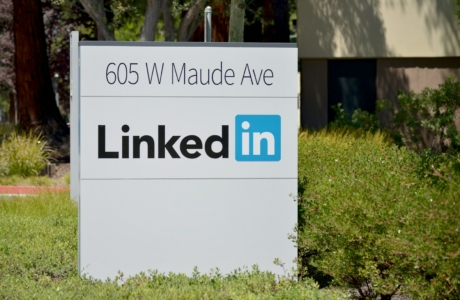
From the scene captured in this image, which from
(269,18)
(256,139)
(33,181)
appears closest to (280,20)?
(269,18)

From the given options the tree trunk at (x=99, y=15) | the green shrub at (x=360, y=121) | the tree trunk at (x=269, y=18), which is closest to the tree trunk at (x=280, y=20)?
the tree trunk at (x=269, y=18)

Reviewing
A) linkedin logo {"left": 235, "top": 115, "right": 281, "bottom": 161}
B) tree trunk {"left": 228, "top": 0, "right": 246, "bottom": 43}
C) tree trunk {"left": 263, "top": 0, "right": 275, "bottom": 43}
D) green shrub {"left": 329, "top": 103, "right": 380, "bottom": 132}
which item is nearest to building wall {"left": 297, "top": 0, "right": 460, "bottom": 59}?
green shrub {"left": 329, "top": 103, "right": 380, "bottom": 132}

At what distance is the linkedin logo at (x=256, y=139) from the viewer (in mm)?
7027

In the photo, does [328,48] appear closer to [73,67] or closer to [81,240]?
[73,67]

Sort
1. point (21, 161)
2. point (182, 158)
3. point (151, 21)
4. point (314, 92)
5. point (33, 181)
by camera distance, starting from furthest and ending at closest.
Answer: point (314, 92) < point (21, 161) < point (151, 21) < point (33, 181) < point (182, 158)

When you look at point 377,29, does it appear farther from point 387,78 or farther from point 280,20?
point 280,20

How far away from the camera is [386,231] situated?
20.6 feet

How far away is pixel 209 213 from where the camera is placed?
7.05 m

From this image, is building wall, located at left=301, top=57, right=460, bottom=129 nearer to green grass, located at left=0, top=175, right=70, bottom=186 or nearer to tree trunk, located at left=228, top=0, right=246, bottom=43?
tree trunk, located at left=228, top=0, right=246, bottom=43

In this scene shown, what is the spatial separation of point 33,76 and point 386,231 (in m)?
18.3

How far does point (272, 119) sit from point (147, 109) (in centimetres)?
100

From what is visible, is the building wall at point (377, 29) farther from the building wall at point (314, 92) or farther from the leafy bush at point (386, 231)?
the leafy bush at point (386, 231)

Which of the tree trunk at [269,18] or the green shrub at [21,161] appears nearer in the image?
the green shrub at [21,161]

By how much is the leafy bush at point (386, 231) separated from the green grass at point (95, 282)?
0.31m
